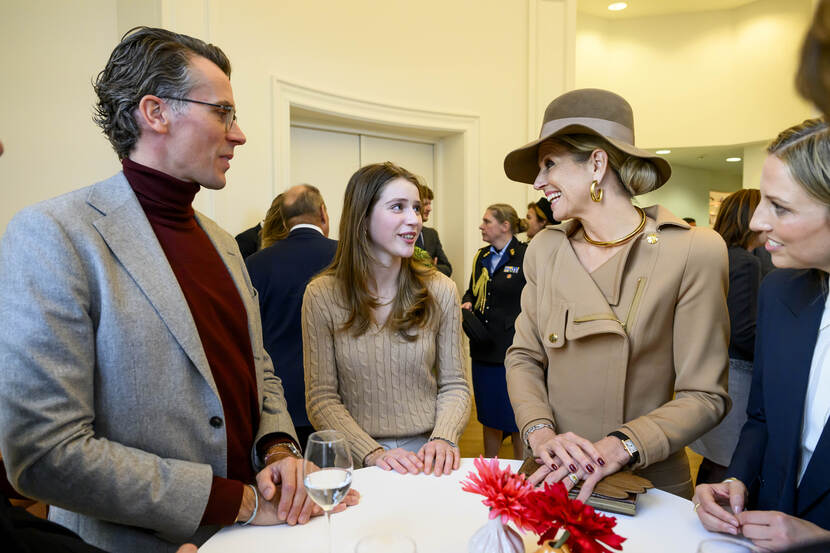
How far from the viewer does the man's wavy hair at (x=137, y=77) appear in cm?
135

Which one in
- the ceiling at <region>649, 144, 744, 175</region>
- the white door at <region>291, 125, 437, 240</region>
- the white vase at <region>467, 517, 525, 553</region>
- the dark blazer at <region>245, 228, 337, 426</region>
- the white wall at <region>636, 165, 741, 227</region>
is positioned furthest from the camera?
the white wall at <region>636, 165, 741, 227</region>

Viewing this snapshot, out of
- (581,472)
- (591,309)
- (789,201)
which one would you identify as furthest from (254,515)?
(789,201)

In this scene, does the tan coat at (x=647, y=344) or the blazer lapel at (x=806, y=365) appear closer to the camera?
the blazer lapel at (x=806, y=365)

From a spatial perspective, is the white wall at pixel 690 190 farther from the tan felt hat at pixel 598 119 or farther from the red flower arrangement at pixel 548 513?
the red flower arrangement at pixel 548 513

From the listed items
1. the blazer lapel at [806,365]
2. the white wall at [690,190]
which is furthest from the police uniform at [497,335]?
the white wall at [690,190]

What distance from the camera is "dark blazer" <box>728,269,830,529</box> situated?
47.9 inches

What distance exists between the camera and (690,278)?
1535 mm

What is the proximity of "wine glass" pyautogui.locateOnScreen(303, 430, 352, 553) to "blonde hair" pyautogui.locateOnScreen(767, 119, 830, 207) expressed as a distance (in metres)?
1.20

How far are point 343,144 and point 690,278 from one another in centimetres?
465

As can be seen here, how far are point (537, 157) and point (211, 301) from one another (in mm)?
1217

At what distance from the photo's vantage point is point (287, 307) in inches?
114

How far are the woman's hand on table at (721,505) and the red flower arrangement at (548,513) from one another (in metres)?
0.46

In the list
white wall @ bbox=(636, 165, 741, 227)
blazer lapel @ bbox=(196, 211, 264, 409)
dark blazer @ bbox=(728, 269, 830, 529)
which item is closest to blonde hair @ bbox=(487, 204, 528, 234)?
dark blazer @ bbox=(728, 269, 830, 529)

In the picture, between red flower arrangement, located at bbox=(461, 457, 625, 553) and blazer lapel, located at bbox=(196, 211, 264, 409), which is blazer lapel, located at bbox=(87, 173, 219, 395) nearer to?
blazer lapel, located at bbox=(196, 211, 264, 409)
